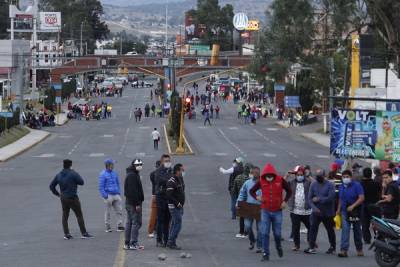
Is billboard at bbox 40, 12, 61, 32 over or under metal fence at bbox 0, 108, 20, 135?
Answer: over

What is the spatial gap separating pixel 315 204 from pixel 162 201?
109 inches

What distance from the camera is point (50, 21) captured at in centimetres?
16200

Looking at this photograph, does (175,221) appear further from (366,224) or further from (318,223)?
(366,224)

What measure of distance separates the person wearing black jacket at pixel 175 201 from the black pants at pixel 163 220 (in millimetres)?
225

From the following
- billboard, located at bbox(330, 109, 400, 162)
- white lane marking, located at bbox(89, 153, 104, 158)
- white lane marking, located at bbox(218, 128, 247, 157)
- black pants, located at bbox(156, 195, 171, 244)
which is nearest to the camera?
black pants, located at bbox(156, 195, 171, 244)

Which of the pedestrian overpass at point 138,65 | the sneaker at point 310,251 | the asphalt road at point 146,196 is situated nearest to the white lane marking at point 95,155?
the asphalt road at point 146,196

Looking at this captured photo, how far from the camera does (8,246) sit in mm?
19031

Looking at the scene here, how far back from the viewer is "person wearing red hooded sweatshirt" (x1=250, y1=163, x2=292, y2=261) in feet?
53.4

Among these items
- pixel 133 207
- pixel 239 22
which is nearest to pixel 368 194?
pixel 133 207

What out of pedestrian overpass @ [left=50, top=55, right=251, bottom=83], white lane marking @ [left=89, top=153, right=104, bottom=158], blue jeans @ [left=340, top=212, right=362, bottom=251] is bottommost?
white lane marking @ [left=89, top=153, right=104, bottom=158]

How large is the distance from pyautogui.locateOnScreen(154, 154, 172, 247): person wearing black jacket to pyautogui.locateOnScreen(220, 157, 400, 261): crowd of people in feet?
4.64

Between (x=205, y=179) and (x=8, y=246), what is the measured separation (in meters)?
19.5

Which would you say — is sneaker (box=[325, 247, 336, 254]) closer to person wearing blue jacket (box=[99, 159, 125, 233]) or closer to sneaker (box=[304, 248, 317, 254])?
sneaker (box=[304, 248, 317, 254])

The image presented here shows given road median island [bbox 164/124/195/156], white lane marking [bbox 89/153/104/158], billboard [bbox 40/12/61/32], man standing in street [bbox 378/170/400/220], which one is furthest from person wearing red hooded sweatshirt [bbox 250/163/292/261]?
billboard [bbox 40/12/61/32]
